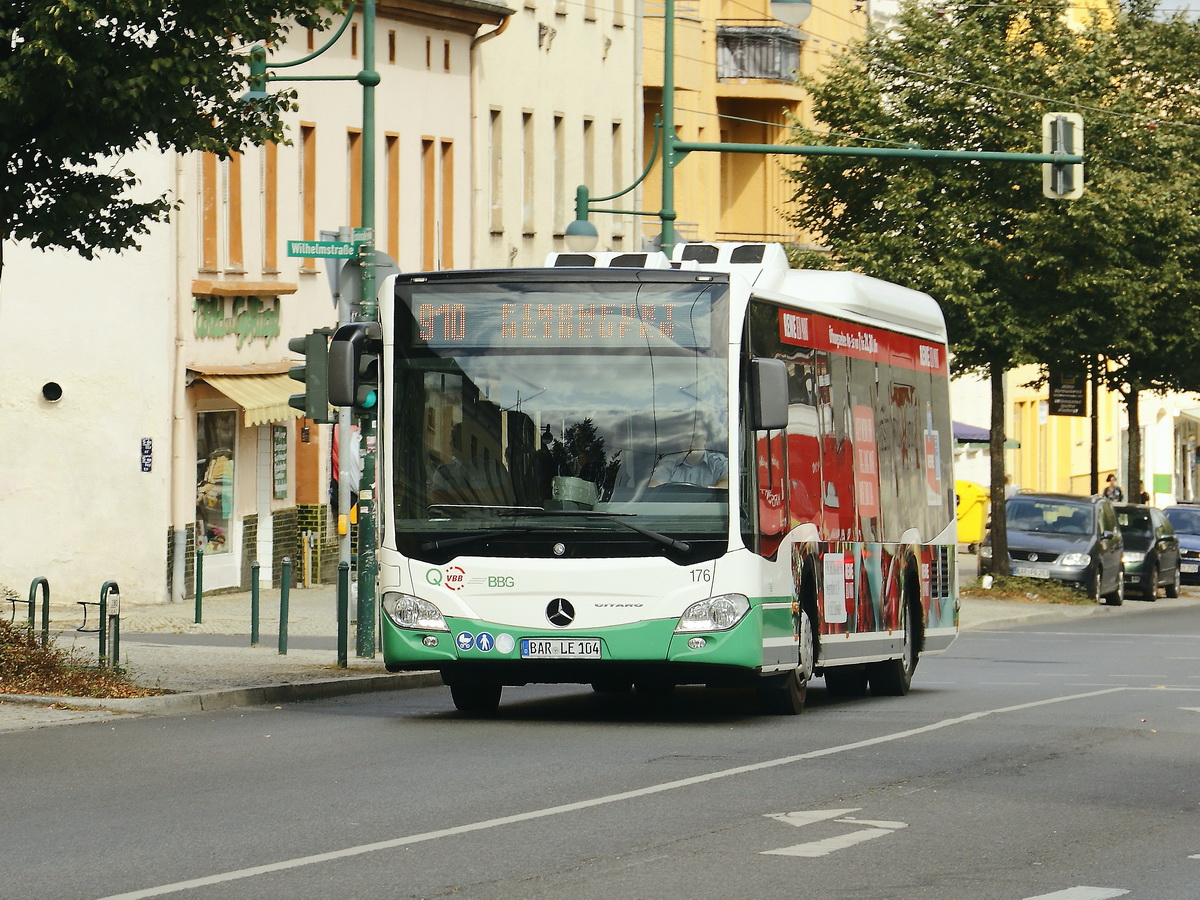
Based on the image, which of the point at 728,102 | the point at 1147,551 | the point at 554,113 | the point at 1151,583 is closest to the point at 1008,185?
the point at 1147,551

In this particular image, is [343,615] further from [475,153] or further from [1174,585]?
[1174,585]

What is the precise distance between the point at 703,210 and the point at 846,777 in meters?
40.9

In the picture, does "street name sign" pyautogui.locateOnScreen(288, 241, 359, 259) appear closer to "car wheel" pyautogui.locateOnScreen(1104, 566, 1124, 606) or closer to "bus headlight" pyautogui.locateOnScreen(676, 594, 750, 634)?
"bus headlight" pyautogui.locateOnScreen(676, 594, 750, 634)

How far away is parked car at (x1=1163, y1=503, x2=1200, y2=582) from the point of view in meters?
52.6

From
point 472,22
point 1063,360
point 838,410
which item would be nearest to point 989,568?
point 1063,360

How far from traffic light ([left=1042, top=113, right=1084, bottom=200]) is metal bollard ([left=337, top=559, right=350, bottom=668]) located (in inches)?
417

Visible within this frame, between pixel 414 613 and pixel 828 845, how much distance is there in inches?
237

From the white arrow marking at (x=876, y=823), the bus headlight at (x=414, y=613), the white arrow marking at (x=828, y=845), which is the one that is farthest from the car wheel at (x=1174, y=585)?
the white arrow marking at (x=828, y=845)

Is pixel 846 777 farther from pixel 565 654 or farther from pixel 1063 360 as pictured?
pixel 1063 360

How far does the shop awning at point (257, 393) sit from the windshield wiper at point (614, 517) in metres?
17.3

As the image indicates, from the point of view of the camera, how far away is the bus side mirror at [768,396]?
52.4 feet

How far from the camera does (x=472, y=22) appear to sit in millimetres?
41781

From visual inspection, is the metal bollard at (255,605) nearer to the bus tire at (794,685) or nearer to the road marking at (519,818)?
the bus tire at (794,685)

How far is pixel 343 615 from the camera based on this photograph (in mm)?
21484
